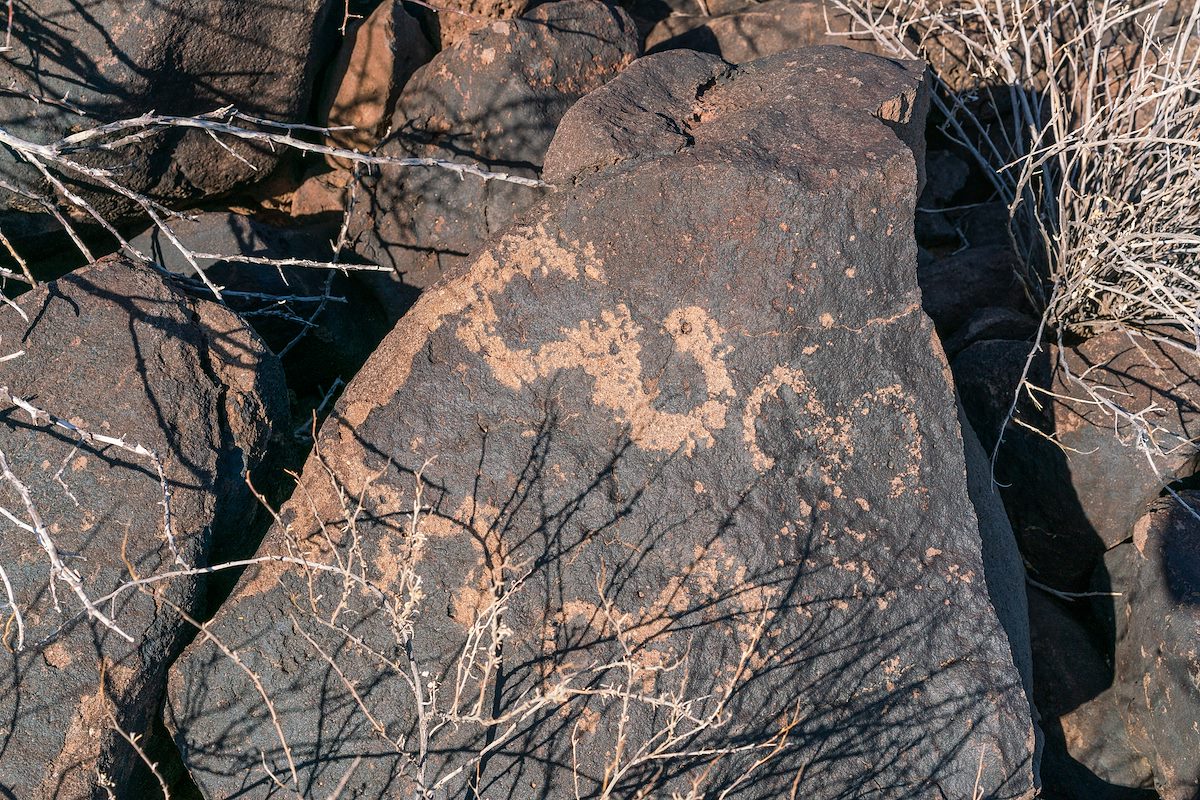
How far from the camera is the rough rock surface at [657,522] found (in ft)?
7.36

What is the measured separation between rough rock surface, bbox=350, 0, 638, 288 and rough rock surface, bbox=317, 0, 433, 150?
11 centimetres

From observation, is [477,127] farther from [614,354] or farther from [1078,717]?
[1078,717]

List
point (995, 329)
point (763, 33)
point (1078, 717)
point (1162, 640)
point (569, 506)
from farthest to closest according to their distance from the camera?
1. point (763, 33)
2. point (995, 329)
3. point (1078, 717)
4. point (1162, 640)
5. point (569, 506)

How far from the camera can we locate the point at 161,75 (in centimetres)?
286

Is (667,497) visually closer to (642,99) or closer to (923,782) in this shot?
(923,782)

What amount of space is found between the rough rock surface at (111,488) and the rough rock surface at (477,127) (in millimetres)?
672

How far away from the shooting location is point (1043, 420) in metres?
3.14

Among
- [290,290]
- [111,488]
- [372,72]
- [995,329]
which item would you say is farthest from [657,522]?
[372,72]

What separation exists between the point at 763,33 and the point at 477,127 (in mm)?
1137

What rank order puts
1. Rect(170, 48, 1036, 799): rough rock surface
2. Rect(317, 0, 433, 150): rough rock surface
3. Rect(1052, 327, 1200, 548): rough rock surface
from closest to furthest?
Rect(170, 48, 1036, 799): rough rock surface < Rect(1052, 327, 1200, 548): rough rock surface < Rect(317, 0, 433, 150): rough rock surface

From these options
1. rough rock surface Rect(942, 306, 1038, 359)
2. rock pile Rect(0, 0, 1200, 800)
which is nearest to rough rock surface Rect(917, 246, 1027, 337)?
rough rock surface Rect(942, 306, 1038, 359)

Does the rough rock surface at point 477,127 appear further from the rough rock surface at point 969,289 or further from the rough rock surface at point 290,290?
the rough rock surface at point 969,289

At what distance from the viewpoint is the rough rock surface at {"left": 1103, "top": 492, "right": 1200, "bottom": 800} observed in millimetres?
2734

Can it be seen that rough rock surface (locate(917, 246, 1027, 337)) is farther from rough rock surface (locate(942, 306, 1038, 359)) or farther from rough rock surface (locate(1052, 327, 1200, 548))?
rough rock surface (locate(1052, 327, 1200, 548))
